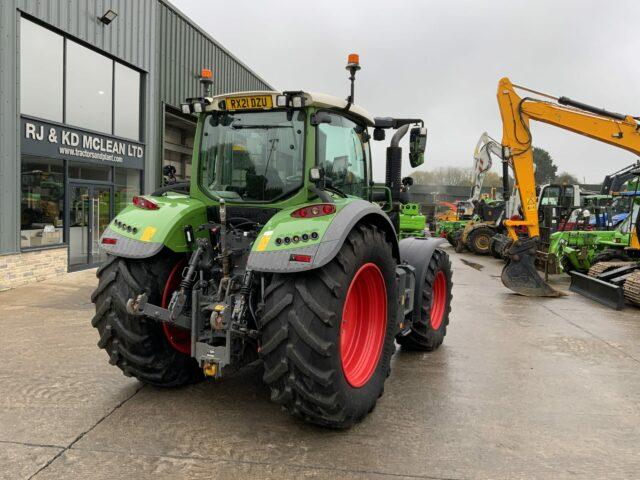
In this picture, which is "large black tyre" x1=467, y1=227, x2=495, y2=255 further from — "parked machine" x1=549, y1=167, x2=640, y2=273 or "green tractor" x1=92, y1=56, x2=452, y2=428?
"green tractor" x1=92, y1=56, x2=452, y2=428

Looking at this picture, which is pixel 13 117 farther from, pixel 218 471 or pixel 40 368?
pixel 218 471

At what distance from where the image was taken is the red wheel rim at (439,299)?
6.05m

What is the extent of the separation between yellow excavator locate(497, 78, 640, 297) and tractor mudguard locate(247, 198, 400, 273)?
7.52 m

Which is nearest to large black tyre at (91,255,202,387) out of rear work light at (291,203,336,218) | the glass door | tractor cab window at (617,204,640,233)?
rear work light at (291,203,336,218)

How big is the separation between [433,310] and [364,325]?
2182 mm

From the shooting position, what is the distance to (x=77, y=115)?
452 inches

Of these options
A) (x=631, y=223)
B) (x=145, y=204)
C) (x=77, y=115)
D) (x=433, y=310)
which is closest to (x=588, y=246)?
(x=631, y=223)

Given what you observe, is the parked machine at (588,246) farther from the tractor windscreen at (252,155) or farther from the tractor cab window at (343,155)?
the tractor windscreen at (252,155)

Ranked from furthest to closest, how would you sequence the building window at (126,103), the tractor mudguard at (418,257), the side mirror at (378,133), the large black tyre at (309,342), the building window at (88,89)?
the building window at (126,103)
the building window at (88,89)
the tractor mudguard at (418,257)
the side mirror at (378,133)
the large black tyre at (309,342)

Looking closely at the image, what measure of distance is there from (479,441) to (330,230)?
173 centimetres

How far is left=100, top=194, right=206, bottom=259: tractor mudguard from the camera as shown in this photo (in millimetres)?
3775

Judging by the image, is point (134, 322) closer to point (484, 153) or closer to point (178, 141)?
point (178, 141)

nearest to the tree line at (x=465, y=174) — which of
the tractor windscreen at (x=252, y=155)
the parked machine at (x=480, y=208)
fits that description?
the parked machine at (x=480, y=208)

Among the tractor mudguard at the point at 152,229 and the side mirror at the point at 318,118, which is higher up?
the side mirror at the point at 318,118
